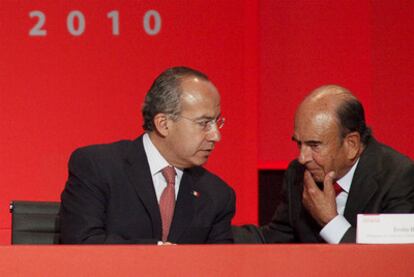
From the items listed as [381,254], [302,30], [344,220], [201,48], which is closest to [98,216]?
[344,220]

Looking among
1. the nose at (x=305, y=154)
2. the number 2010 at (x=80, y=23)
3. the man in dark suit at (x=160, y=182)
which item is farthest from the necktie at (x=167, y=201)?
the number 2010 at (x=80, y=23)

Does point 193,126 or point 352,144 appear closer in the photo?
point 193,126

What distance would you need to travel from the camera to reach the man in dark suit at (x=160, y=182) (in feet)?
8.64

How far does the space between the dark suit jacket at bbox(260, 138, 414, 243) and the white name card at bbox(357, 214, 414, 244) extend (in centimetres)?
67

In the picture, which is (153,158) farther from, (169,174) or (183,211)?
(183,211)

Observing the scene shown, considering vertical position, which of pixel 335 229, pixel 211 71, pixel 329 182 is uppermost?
pixel 211 71

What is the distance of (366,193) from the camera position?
2.87 m

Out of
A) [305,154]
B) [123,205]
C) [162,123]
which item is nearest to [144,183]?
[123,205]

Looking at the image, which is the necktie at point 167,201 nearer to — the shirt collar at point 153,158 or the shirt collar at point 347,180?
the shirt collar at point 153,158

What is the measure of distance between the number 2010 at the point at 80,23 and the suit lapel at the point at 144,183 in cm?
129

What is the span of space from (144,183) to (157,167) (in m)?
0.12

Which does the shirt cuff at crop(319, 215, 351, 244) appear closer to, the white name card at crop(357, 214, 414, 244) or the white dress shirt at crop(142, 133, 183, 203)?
the white dress shirt at crop(142, 133, 183, 203)

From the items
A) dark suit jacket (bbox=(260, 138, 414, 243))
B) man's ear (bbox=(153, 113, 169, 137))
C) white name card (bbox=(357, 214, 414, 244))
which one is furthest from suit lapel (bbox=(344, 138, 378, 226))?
white name card (bbox=(357, 214, 414, 244))

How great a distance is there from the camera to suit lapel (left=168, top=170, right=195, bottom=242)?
271 centimetres
